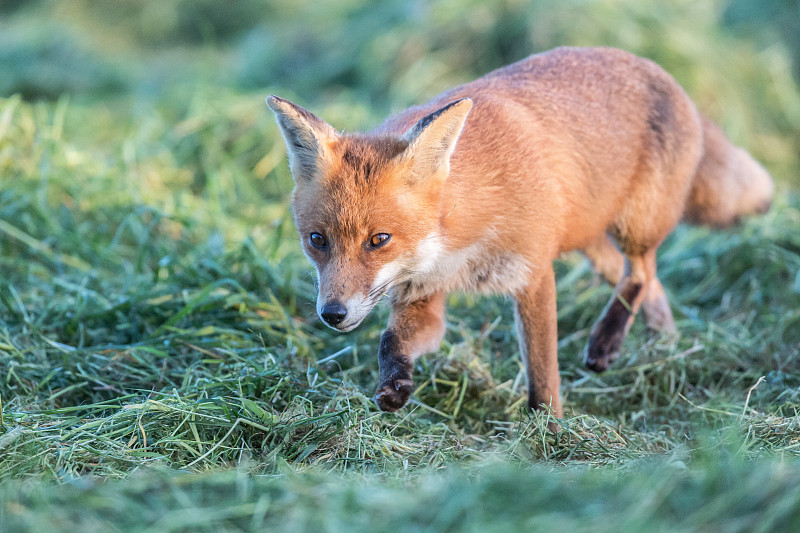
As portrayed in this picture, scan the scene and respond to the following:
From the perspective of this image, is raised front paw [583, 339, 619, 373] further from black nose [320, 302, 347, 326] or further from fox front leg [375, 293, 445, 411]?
black nose [320, 302, 347, 326]

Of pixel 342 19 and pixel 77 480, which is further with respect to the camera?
pixel 342 19

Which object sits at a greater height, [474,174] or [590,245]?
[474,174]

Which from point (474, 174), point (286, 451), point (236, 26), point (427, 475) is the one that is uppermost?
point (474, 174)

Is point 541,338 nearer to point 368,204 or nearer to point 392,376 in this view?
point 392,376

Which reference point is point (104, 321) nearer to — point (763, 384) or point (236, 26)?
point (763, 384)

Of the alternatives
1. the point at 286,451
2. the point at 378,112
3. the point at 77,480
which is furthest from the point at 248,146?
the point at 77,480

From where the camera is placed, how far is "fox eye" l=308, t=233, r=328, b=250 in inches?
127

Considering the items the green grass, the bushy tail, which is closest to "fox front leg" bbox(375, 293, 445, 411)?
the green grass

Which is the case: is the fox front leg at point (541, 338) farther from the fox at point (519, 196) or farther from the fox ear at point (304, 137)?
the fox ear at point (304, 137)

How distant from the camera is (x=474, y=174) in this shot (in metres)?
3.51

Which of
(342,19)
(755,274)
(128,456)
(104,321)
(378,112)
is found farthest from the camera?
(342,19)

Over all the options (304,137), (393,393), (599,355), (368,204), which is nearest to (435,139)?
(368,204)

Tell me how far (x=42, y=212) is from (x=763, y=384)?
4.64m

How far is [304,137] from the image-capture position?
3.32 meters
